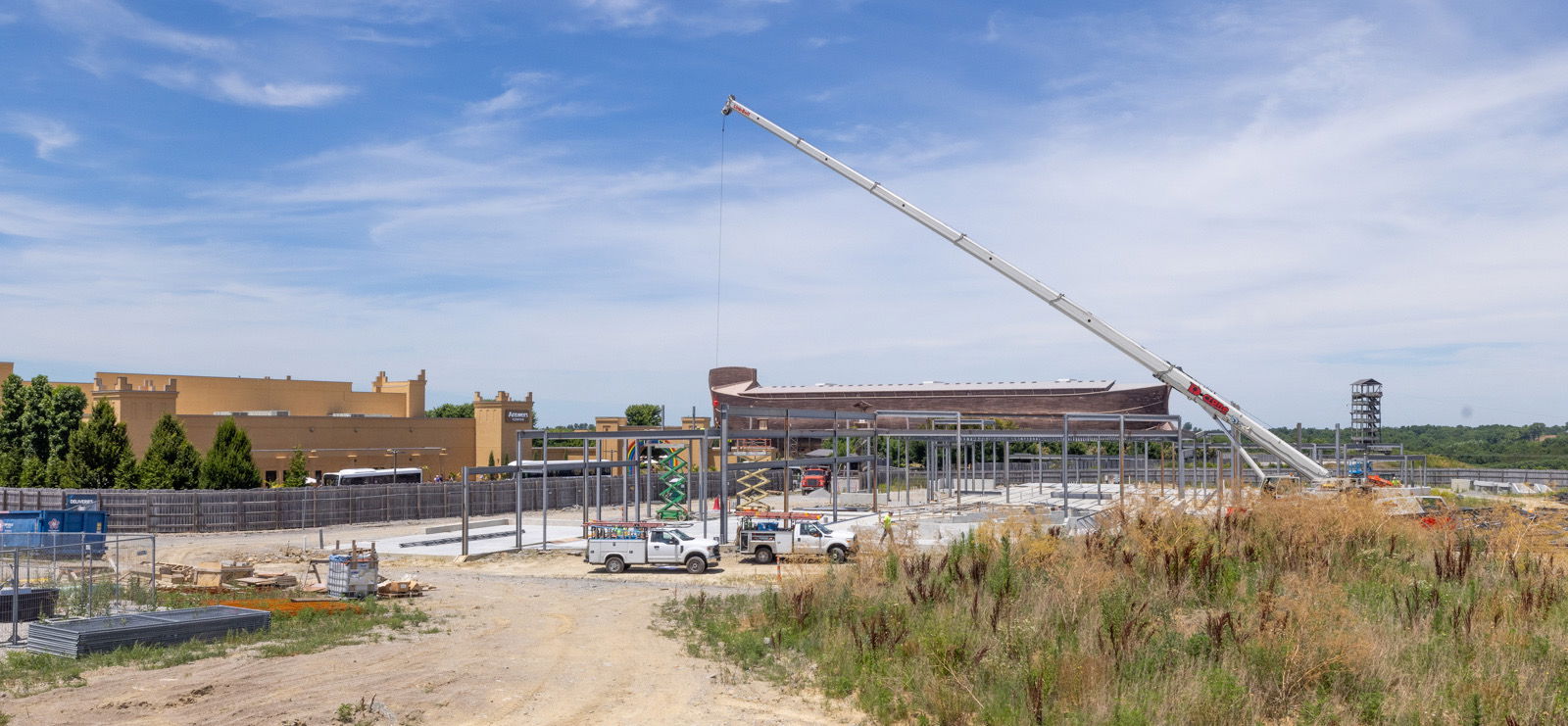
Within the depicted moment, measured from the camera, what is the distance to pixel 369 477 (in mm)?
59000

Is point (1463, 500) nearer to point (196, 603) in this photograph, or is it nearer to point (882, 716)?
point (882, 716)

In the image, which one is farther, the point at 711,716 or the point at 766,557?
the point at 766,557

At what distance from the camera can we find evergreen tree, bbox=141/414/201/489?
44969 millimetres

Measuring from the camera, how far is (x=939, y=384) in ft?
317

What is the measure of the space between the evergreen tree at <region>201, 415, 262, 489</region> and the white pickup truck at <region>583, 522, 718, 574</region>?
79.2 ft

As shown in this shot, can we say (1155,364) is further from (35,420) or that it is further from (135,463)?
(35,420)

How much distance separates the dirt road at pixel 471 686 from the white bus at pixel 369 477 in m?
40.0

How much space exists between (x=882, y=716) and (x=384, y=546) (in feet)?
86.4

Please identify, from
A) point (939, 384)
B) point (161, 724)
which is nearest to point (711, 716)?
point (161, 724)

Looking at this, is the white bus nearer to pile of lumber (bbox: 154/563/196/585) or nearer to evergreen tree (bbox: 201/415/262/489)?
evergreen tree (bbox: 201/415/262/489)

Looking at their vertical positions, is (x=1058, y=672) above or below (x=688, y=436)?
below

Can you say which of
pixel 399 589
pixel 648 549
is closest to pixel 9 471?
pixel 399 589

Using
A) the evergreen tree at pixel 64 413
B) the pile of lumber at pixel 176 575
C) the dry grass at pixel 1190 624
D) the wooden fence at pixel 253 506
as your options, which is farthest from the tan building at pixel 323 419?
the dry grass at pixel 1190 624

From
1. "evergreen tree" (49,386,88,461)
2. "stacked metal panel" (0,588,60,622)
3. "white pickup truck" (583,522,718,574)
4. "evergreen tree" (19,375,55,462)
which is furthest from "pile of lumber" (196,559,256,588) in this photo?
"evergreen tree" (19,375,55,462)
